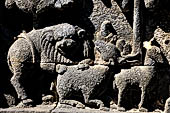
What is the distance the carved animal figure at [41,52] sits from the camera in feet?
12.0

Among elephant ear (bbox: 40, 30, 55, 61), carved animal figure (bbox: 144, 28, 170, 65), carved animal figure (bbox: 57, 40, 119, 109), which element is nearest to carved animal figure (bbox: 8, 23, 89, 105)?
elephant ear (bbox: 40, 30, 55, 61)

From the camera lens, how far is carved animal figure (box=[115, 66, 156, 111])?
3518 mm

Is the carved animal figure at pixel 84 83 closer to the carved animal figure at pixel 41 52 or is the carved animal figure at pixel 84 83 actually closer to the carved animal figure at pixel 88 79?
the carved animal figure at pixel 88 79

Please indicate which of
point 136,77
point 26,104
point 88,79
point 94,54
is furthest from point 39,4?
point 136,77

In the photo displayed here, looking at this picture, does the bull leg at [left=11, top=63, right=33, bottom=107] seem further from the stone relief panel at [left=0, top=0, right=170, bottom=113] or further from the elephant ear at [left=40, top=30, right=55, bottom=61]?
the elephant ear at [left=40, top=30, right=55, bottom=61]

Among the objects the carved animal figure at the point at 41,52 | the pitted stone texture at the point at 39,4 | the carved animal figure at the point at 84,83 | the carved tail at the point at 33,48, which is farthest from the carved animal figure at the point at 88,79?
the pitted stone texture at the point at 39,4

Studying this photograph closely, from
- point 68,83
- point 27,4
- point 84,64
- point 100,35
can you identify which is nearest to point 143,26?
point 100,35

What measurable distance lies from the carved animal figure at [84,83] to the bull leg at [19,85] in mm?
338

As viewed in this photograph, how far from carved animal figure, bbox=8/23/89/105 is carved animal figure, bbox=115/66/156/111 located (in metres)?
0.45

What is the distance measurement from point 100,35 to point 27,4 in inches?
29.6

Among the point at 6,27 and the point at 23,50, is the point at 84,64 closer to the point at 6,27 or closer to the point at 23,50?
the point at 23,50

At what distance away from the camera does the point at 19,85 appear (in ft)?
12.2

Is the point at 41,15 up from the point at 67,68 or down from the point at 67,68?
up

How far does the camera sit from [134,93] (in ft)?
11.9
